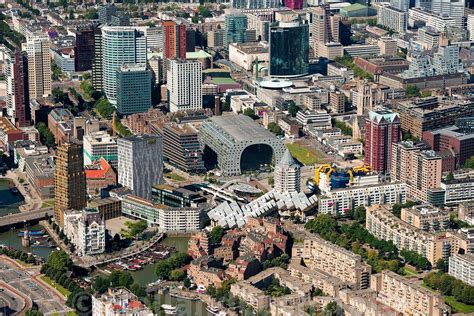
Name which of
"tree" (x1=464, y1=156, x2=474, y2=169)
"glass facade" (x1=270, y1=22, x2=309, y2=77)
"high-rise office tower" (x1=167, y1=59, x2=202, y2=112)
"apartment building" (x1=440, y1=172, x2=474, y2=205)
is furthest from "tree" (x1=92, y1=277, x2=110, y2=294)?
"glass facade" (x1=270, y1=22, x2=309, y2=77)

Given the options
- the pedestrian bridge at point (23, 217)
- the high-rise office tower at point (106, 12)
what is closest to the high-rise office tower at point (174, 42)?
the high-rise office tower at point (106, 12)

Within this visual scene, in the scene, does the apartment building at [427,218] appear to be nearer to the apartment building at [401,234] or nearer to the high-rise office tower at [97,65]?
the apartment building at [401,234]

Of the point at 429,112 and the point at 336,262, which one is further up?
the point at 429,112

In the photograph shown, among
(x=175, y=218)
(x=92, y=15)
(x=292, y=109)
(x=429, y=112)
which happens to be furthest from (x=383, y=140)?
(x=92, y=15)

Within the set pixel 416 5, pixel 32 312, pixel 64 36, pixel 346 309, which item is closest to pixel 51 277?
pixel 32 312

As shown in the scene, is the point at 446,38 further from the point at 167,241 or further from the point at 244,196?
the point at 167,241

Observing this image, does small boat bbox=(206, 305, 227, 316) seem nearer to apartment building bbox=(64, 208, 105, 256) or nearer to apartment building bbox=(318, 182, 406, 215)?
apartment building bbox=(64, 208, 105, 256)

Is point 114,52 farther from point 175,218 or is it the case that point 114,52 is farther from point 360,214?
point 360,214
